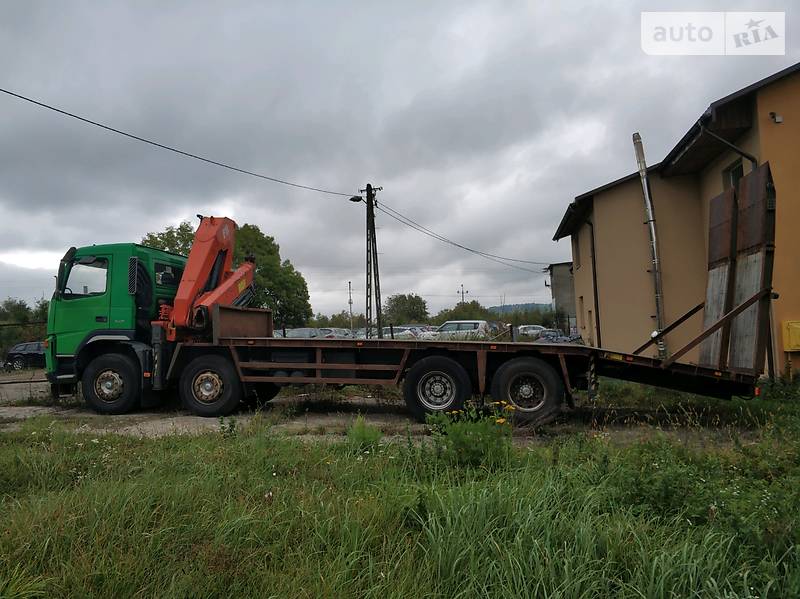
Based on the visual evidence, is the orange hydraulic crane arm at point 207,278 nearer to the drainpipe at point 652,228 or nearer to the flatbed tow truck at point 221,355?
the flatbed tow truck at point 221,355

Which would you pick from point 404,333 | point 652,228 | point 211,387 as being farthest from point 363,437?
point 404,333

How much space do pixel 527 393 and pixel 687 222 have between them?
948 centimetres

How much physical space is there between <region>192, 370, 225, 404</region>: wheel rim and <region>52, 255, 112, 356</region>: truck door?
191 centimetres

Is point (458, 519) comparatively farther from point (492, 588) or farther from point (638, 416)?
point (638, 416)

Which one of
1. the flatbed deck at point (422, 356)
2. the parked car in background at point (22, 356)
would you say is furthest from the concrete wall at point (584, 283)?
the parked car in background at point (22, 356)

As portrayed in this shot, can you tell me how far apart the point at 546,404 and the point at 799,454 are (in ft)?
10.7

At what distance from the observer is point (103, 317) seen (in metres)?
9.26

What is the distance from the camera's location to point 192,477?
3.78 metres

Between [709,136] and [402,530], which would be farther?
[709,136]

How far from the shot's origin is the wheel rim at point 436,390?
795 cm

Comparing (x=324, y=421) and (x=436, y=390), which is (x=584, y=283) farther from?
(x=324, y=421)

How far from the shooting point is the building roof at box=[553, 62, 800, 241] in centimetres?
988

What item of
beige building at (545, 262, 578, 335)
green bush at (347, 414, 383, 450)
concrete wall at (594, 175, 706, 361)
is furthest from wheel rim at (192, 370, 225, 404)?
beige building at (545, 262, 578, 335)

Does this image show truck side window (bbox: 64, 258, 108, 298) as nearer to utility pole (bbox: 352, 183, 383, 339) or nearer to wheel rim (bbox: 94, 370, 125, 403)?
wheel rim (bbox: 94, 370, 125, 403)
